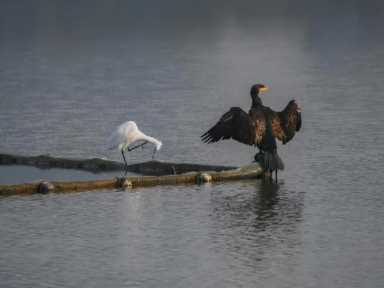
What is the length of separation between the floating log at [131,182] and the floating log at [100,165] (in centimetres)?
71

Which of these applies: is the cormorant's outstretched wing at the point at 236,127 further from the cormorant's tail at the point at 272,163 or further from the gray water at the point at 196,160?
the gray water at the point at 196,160

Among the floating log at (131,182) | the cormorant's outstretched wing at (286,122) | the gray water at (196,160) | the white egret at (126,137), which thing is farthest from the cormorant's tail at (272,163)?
the white egret at (126,137)

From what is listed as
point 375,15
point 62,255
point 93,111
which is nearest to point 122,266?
point 62,255

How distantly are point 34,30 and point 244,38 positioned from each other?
1133cm

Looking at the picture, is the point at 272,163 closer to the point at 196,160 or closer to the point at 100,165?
the point at 196,160

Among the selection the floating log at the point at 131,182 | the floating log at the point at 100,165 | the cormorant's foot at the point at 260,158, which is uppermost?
the cormorant's foot at the point at 260,158

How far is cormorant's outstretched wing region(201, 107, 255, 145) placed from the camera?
25.0 m

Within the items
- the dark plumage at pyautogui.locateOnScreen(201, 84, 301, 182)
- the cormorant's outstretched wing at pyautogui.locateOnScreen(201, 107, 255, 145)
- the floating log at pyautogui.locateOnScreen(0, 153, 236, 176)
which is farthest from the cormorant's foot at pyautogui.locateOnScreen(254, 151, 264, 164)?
the floating log at pyautogui.locateOnScreen(0, 153, 236, 176)

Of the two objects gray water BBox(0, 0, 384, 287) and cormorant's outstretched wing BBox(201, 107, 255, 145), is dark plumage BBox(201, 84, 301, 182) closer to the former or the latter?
cormorant's outstretched wing BBox(201, 107, 255, 145)

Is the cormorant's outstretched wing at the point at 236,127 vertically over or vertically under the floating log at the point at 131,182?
over

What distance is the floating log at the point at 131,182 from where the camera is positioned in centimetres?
2381

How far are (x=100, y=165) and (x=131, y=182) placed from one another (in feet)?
7.11

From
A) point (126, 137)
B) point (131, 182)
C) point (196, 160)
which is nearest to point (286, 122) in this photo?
point (196, 160)

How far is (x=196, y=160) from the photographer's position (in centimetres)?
2772
